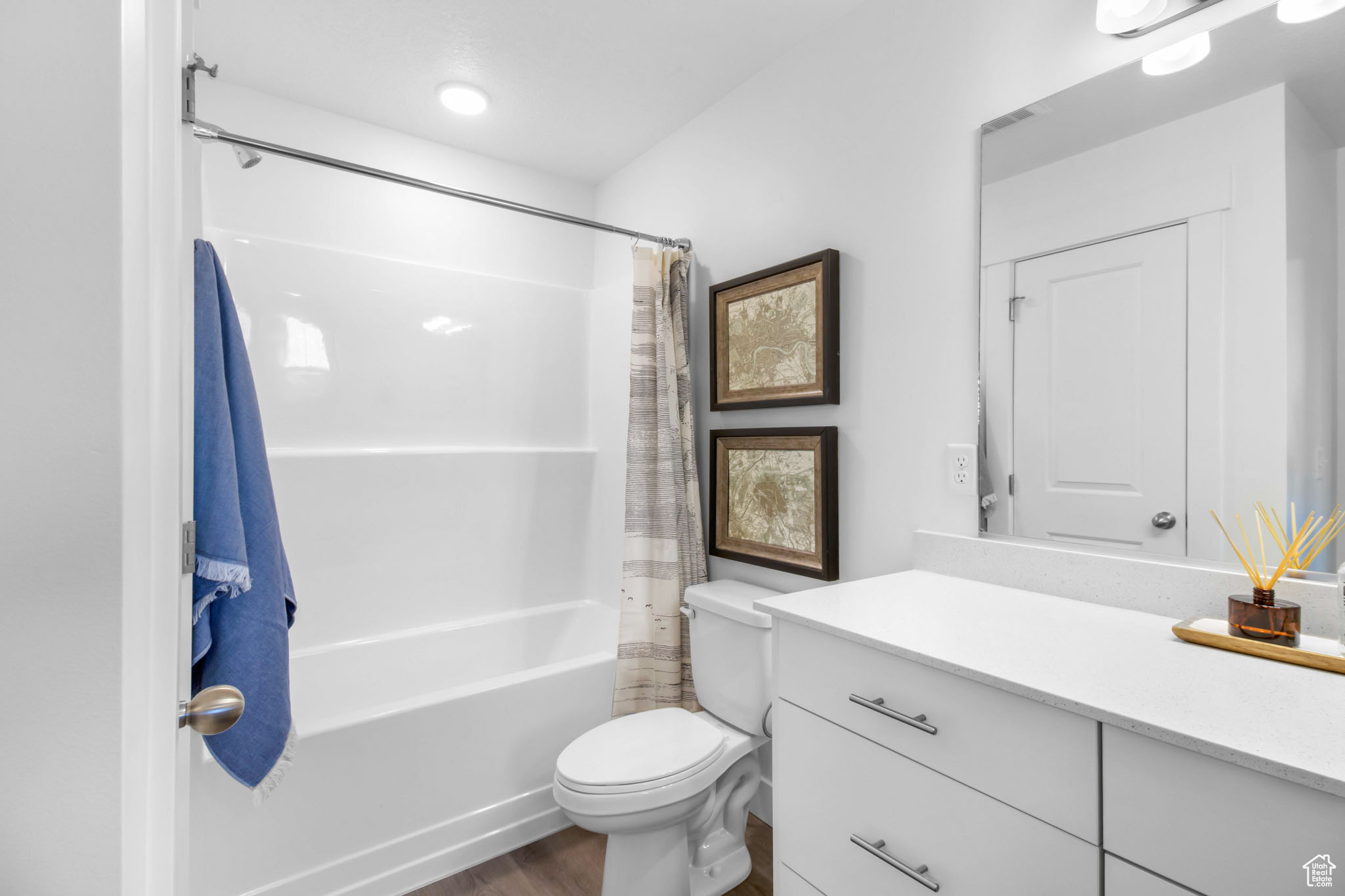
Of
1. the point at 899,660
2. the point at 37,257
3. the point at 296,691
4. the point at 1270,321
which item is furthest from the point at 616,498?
the point at 37,257

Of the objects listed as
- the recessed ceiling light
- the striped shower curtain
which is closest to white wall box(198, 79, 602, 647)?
the recessed ceiling light

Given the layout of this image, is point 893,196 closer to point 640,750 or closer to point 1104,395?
point 1104,395

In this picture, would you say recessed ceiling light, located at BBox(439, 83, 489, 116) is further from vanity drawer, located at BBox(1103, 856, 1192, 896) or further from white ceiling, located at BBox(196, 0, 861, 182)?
vanity drawer, located at BBox(1103, 856, 1192, 896)

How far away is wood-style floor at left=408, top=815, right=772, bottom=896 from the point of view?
1704mm

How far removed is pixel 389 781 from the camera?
1699 mm

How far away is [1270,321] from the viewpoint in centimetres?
102

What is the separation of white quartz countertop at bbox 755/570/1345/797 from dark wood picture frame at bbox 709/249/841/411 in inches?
26.7

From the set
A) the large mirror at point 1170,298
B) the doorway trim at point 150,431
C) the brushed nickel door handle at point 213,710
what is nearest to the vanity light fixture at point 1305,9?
the large mirror at point 1170,298

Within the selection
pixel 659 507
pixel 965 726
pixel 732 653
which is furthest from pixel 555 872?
pixel 965 726

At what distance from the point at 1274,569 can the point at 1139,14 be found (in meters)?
1.05

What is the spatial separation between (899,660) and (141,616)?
0.95 meters

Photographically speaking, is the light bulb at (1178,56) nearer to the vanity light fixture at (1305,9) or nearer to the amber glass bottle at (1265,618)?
the vanity light fixture at (1305,9)

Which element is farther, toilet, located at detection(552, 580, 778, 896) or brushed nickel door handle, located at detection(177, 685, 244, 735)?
toilet, located at detection(552, 580, 778, 896)

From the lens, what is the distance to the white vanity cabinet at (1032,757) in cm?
63
